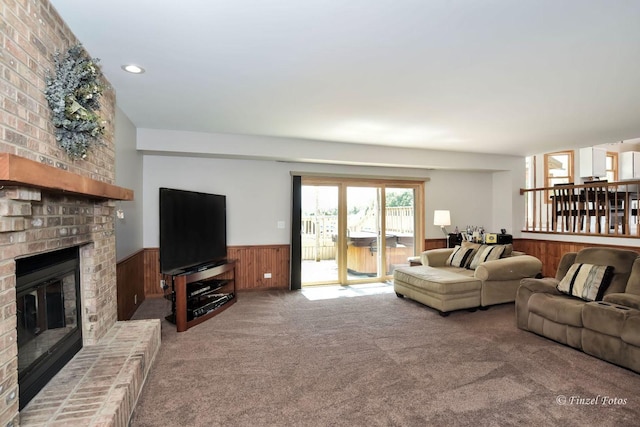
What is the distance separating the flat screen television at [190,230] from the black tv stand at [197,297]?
138mm

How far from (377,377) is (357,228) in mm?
3649

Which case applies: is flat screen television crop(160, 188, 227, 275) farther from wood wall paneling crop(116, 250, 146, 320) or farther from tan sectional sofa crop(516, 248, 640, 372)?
tan sectional sofa crop(516, 248, 640, 372)

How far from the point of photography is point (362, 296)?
5.14 m

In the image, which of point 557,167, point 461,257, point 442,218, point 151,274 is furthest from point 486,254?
point 557,167

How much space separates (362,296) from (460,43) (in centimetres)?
377

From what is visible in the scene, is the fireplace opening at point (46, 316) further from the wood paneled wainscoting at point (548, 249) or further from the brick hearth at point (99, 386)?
the wood paneled wainscoting at point (548, 249)

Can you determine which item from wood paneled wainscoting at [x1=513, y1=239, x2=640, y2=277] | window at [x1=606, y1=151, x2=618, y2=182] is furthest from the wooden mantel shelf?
window at [x1=606, y1=151, x2=618, y2=182]

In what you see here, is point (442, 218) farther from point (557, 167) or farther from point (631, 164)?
point (631, 164)

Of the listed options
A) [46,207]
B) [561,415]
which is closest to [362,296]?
[561,415]

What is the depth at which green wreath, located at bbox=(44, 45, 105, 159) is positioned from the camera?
1.90 m

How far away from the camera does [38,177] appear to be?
1403mm

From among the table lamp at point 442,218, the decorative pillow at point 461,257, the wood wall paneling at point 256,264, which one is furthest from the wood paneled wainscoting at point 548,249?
the decorative pillow at point 461,257

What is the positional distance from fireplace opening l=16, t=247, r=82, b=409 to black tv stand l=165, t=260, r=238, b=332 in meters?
1.17

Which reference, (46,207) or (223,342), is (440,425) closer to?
(223,342)
